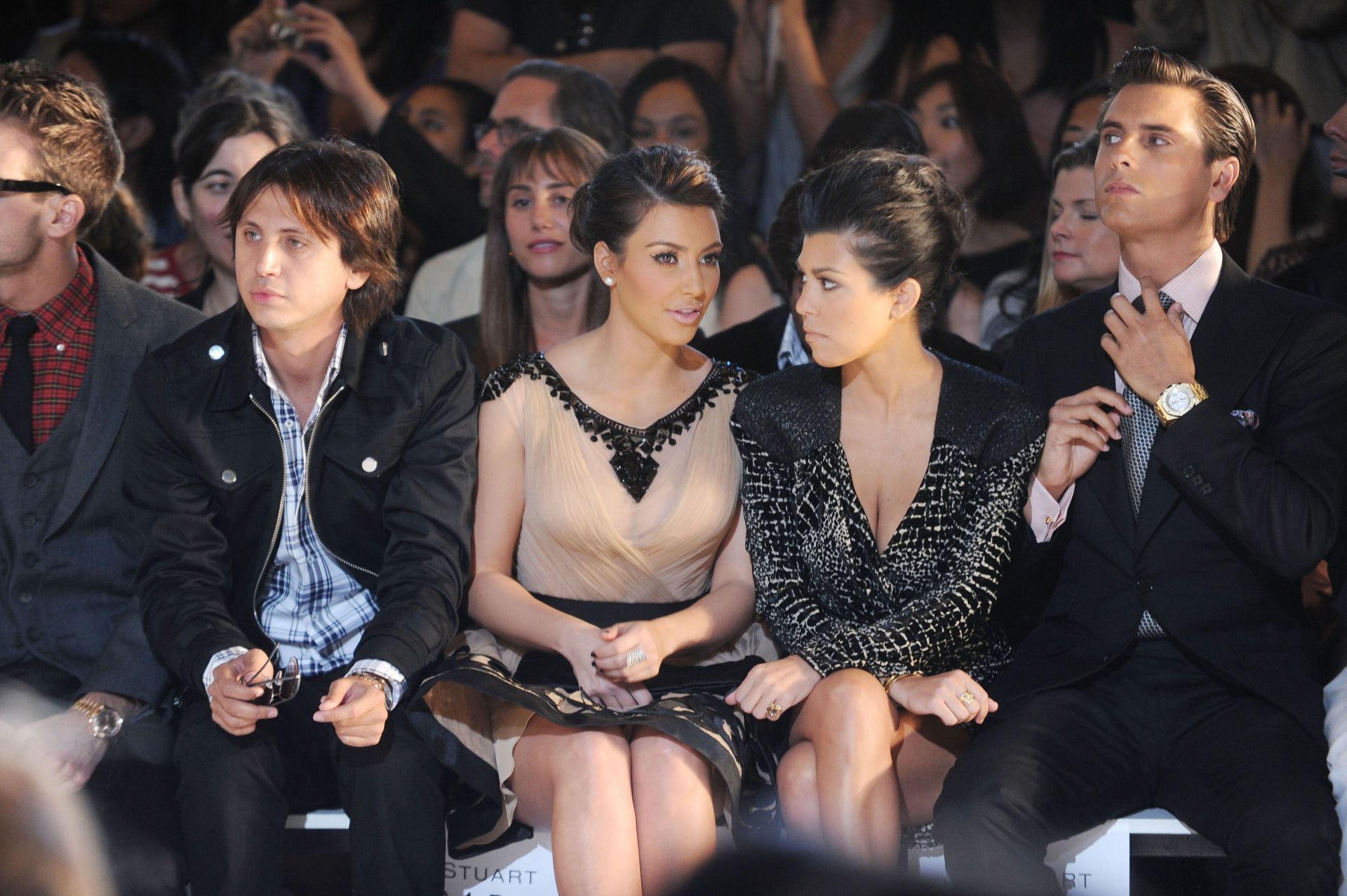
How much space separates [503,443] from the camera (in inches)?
112

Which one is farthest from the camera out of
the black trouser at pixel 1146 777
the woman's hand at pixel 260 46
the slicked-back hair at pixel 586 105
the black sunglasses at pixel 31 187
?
the woman's hand at pixel 260 46

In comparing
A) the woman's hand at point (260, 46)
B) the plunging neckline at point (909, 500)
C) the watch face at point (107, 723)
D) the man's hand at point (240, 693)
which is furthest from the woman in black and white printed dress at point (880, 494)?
the woman's hand at point (260, 46)

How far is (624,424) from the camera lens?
2.90 m

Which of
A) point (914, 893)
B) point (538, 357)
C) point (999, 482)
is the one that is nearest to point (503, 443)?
point (538, 357)

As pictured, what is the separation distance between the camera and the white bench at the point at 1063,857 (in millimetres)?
2541

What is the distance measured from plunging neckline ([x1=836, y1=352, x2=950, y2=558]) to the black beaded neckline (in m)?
0.35

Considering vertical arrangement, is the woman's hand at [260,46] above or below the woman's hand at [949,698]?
above

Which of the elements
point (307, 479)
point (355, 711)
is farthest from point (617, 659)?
point (307, 479)

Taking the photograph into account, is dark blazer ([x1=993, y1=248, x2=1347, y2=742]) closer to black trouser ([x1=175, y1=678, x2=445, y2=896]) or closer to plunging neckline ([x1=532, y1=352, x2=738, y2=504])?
plunging neckline ([x1=532, y1=352, x2=738, y2=504])

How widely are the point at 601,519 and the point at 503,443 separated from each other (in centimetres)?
26

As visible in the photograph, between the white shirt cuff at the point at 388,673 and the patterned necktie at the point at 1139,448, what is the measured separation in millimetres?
1413

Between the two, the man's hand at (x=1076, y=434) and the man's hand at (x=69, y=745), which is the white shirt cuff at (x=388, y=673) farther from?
the man's hand at (x=1076, y=434)

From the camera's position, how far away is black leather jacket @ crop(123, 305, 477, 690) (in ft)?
8.68

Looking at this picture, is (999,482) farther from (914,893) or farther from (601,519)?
(914,893)
